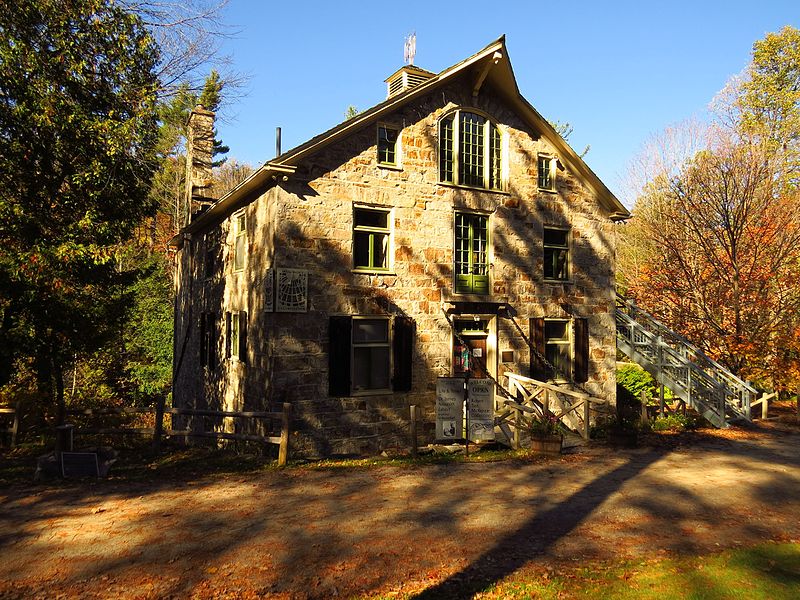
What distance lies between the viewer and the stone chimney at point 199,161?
20438 mm

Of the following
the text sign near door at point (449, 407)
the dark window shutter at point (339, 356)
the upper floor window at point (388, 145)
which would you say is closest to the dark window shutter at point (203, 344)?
the dark window shutter at point (339, 356)

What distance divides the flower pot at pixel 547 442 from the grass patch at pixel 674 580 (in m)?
5.89

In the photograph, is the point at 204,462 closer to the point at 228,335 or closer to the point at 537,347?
the point at 228,335

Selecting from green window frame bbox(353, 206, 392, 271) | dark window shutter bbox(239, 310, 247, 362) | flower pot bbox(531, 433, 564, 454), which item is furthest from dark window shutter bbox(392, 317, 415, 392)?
dark window shutter bbox(239, 310, 247, 362)

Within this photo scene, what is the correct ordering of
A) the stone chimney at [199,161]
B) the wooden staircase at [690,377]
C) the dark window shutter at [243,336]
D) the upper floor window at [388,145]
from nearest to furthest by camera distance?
the upper floor window at [388,145] → the dark window shutter at [243,336] → the wooden staircase at [690,377] → the stone chimney at [199,161]

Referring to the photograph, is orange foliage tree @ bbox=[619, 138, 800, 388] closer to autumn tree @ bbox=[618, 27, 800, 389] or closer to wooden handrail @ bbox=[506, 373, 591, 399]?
autumn tree @ bbox=[618, 27, 800, 389]

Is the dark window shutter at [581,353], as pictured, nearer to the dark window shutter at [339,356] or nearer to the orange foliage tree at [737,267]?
the orange foliage tree at [737,267]

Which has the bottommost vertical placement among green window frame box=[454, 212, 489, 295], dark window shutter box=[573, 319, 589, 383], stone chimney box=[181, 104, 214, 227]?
dark window shutter box=[573, 319, 589, 383]

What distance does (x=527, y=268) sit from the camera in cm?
1698

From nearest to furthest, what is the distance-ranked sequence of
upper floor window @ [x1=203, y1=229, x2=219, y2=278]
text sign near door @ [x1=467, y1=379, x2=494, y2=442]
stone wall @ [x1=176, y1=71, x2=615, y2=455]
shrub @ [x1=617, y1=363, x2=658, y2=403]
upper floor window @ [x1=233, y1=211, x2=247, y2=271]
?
text sign near door @ [x1=467, y1=379, x2=494, y2=442] < stone wall @ [x1=176, y1=71, x2=615, y2=455] < upper floor window @ [x1=233, y1=211, x2=247, y2=271] < upper floor window @ [x1=203, y1=229, x2=219, y2=278] < shrub @ [x1=617, y1=363, x2=658, y2=403]

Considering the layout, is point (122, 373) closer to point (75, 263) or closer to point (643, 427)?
point (75, 263)

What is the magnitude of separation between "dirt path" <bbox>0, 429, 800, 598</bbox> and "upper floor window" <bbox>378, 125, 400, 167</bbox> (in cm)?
769

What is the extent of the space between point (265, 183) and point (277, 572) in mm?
9748

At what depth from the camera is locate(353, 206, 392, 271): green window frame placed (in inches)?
576
